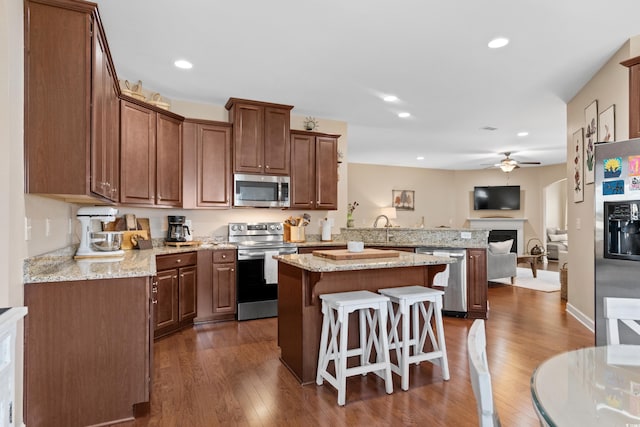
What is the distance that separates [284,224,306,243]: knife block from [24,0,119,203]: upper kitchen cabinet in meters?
2.91

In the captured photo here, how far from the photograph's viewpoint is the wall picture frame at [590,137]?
375 centimetres

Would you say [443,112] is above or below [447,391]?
above

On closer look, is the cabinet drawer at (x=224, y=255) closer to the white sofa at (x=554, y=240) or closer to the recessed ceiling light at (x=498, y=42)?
the recessed ceiling light at (x=498, y=42)

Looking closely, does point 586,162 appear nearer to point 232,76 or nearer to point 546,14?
point 546,14

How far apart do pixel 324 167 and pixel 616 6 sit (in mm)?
3371

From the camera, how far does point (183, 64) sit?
11.6 ft

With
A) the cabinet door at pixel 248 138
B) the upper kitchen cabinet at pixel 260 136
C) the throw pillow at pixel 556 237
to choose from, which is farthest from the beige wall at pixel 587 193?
the throw pillow at pixel 556 237

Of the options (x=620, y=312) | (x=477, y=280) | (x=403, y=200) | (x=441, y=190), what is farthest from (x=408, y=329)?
(x=441, y=190)

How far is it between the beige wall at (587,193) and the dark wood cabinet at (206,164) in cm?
399

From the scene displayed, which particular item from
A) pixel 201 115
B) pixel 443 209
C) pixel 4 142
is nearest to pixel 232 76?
pixel 201 115

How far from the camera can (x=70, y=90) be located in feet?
6.75

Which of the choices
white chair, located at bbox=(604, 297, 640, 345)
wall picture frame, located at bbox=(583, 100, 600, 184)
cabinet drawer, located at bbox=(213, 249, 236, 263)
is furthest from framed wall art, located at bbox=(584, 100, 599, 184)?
cabinet drawer, located at bbox=(213, 249, 236, 263)

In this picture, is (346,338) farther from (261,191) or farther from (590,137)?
(590,137)

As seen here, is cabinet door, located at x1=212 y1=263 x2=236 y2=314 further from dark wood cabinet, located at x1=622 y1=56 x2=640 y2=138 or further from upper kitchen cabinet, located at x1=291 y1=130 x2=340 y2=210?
dark wood cabinet, located at x1=622 y1=56 x2=640 y2=138
